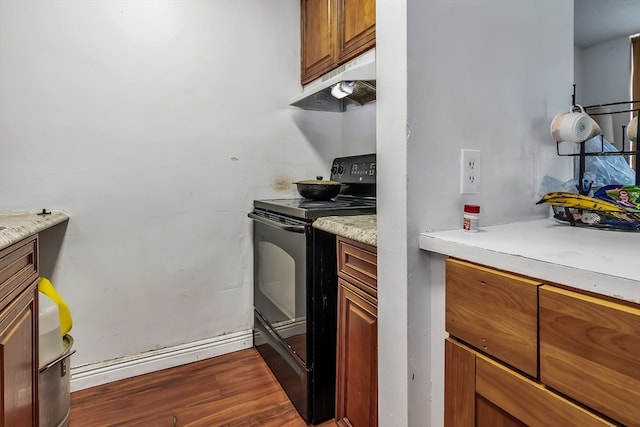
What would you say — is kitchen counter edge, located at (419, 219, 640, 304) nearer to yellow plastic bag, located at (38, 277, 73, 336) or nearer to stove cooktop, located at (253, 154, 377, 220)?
stove cooktop, located at (253, 154, 377, 220)

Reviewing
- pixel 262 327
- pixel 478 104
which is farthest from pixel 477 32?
pixel 262 327

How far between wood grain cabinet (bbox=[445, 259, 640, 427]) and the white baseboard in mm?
1502

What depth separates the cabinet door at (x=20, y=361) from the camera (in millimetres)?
863

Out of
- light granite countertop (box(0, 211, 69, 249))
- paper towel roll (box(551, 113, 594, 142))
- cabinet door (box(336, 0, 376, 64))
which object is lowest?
light granite countertop (box(0, 211, 69, 249))

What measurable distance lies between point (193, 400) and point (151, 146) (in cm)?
125

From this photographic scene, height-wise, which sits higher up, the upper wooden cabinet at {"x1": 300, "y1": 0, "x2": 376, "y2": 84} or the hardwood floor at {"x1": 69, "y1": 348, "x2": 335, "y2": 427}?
the upper wooden cabinet at {"x1": 300, "y1": 0, "x2": 376, "y2": 84}

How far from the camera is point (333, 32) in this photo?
181cm

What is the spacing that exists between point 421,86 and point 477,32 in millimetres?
243

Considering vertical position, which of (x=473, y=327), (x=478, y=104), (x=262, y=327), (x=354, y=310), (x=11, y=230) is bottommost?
(x=262, y=327)

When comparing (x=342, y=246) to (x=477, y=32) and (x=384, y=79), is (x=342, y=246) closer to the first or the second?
(x=384, y=79)

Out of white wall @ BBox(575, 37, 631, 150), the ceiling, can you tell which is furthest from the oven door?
the ceiling

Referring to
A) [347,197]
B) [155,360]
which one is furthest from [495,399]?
[155,360]

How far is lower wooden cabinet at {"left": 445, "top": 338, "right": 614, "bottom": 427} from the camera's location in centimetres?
56

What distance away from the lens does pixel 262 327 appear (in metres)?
1.92
